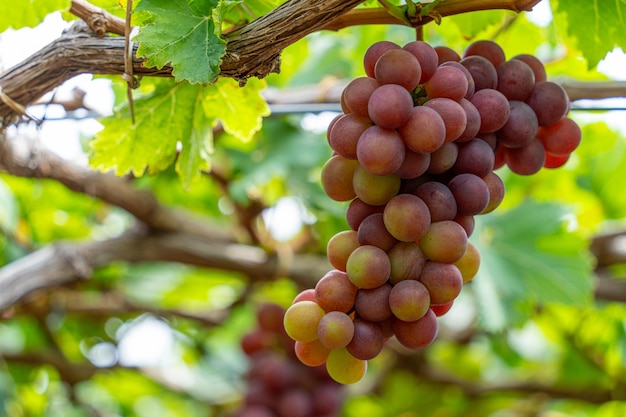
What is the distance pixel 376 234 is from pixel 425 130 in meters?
0.10

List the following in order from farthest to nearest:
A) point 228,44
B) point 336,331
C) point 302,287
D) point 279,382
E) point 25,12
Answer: point 302,287 → point 279,382 → point 25,12 → point 228,44 → point 336,331

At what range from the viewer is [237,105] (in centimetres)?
87

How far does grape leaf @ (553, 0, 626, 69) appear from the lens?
754 millimetres

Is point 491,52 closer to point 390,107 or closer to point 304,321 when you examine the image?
point 390,107

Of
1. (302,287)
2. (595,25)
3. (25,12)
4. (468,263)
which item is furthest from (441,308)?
(302,287)

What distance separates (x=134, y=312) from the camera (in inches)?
78.2

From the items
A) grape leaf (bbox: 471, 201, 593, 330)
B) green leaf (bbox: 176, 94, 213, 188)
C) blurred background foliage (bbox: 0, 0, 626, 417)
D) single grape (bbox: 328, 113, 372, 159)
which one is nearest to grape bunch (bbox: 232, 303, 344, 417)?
blurred background foliage (bbox: 0, 0, 626, 417)

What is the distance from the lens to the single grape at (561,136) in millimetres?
718

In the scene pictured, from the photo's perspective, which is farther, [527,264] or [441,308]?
[527,264]

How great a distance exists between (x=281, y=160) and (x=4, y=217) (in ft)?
2.24

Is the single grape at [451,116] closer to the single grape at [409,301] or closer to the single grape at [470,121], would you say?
the single grape at [470,121]

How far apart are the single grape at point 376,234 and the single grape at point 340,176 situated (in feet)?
0.15

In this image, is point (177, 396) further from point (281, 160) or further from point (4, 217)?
point (281, 160)

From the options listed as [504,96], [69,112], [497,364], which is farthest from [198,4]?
[497,364]
